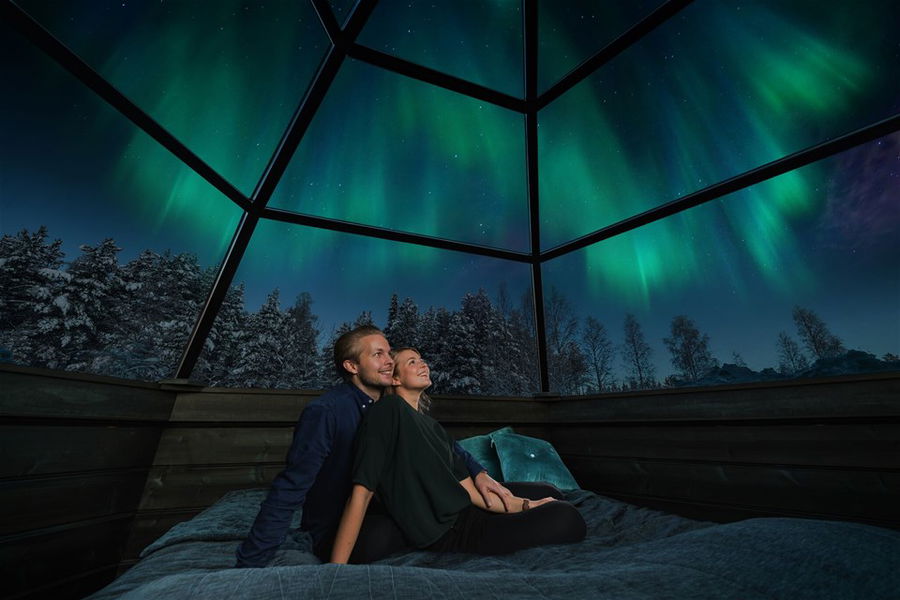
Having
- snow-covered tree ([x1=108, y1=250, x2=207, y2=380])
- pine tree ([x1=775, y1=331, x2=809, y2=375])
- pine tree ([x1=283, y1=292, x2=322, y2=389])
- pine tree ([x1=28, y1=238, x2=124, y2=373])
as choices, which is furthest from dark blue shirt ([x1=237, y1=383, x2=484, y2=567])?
pine tree ([x1=283, y1=292, x2=322, y2=389])

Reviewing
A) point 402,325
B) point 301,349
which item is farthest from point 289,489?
point 402,325

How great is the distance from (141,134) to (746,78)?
15.6 ft

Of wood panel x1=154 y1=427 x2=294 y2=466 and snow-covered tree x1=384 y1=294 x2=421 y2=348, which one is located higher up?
snow-covered tree x1=384 y1=294 x2=421 y2=348

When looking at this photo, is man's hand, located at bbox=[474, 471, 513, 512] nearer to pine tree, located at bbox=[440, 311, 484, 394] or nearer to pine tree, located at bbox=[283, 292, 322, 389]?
pine tree, located at bbox=[283, 292, 322, 389]

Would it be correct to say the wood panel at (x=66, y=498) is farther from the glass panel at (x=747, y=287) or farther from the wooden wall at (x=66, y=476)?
the glass panel at (x=747, y=287)

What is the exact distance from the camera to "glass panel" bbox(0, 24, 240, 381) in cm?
253

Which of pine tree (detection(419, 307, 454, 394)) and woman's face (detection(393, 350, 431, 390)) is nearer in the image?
woman's face (detection(393, 350, 431, 390))

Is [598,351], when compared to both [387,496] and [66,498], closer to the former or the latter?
[387,496]

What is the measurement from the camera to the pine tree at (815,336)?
10.4 ft

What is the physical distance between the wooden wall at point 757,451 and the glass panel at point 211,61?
4.04 m

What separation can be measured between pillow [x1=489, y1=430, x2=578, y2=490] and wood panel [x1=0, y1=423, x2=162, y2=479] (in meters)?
2.65

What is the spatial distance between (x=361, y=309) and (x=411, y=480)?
18.0 feet

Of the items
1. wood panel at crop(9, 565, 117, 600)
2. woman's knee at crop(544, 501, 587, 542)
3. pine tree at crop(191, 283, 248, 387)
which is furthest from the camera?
pine tree at crop(191, 283, 248, 387)

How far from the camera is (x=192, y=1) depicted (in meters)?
2.43
